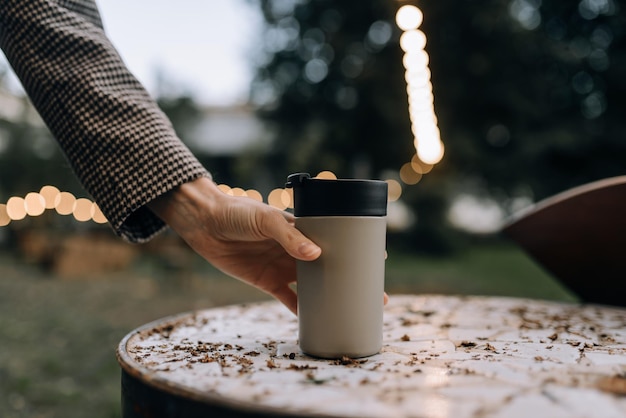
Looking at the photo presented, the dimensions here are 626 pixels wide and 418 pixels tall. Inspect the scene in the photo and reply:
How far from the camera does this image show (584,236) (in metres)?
1.46

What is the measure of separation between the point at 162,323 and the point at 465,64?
30.3 feet

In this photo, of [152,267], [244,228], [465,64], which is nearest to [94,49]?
[244,228]

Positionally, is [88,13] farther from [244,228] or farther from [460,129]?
[460,129]

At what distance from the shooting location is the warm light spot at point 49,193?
10672mm

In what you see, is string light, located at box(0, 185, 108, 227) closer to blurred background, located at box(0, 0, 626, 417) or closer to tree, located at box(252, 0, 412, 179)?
blurred background, located at box(0, 0, 626, 417)

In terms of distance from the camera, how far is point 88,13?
1.29m

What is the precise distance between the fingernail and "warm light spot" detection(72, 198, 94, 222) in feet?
36.3

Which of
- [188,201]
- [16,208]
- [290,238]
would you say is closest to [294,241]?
[290,238]

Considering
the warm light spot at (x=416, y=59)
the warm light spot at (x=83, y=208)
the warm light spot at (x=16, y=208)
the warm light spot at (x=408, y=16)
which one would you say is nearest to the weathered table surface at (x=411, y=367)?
the warm light spot at (x=408, y=16)

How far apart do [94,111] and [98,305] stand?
499 cm

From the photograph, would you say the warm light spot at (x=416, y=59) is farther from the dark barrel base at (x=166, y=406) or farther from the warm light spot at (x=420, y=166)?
the warm light spot at (x=420, y=166)

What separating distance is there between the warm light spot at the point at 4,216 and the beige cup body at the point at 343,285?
1187 centimetres

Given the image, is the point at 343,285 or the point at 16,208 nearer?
A: the point at 343,285

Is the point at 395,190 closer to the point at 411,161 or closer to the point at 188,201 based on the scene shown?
the point at 411,161
